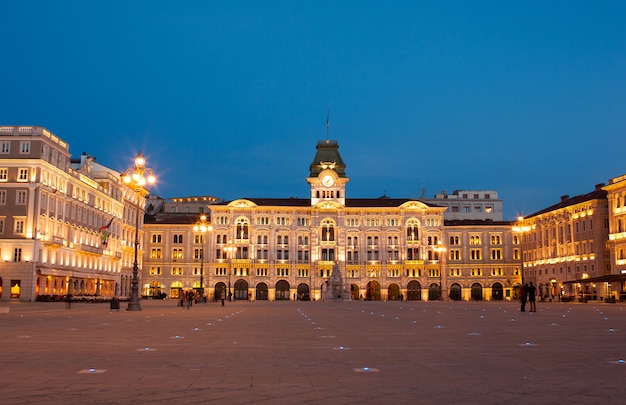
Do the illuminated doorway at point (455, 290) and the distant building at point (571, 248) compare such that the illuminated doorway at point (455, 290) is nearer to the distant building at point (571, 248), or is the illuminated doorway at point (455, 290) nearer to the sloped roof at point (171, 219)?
the distant building at point (571, 248)

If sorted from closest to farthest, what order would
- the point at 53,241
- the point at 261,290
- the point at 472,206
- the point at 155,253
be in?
1. the point at 53,241
2. the point at 261,290
3. the point at 155,253
4. the point at 472,206

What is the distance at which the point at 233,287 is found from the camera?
12188 centimetres

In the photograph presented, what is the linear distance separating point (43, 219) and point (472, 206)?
9998 centimetres

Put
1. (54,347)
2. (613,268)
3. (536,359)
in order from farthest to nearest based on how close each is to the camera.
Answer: (613,268) → (54,347) → (536,359)

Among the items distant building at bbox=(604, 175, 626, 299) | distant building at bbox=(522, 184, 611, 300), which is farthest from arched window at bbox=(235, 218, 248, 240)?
distant building at bbox=(604, 175, 626, 299)

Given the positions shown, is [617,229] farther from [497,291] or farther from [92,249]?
[92,249]

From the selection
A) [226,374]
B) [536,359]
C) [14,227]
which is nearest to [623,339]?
[536,359]

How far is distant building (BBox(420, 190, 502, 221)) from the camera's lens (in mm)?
146875

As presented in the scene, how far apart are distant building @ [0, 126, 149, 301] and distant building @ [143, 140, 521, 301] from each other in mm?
32959

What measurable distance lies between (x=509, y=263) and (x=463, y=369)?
389 ft

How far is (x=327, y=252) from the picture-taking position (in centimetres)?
Answer: 12412

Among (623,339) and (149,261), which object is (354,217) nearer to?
(149,261)

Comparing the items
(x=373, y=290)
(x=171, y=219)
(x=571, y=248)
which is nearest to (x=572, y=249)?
(x=571, y=248)

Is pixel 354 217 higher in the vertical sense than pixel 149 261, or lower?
higher
